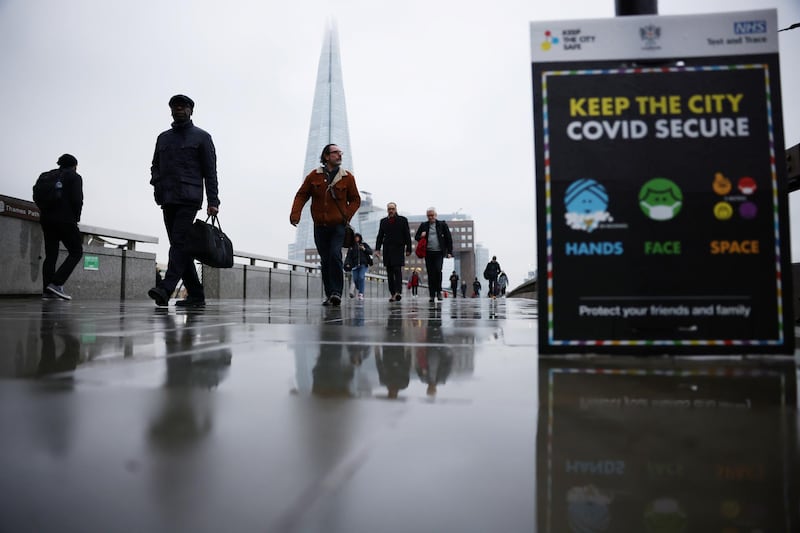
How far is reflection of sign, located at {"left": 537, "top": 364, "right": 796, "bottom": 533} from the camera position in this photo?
0.60 meters

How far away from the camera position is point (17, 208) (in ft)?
30.9

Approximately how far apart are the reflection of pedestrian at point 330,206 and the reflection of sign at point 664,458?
519 centimetres

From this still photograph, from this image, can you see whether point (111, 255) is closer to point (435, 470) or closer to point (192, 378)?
point (192, 378)

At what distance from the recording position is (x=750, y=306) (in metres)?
1.78

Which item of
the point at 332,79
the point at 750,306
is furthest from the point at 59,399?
the point at 332,79

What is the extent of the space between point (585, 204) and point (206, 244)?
419 cm

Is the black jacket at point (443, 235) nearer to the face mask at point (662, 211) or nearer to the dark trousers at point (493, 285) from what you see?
the face mask at point (662, 211)

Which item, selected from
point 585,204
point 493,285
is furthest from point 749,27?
point 493,285

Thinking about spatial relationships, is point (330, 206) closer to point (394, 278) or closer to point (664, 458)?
point (394, 278)

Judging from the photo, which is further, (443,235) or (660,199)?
(443,235)

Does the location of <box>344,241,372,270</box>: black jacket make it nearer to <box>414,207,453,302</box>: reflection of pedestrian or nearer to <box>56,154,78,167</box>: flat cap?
<box>414,207,453,302</box>: reflection of pedestrian

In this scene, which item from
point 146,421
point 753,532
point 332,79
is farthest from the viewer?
point 332,79

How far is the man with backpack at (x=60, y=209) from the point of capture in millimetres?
7238

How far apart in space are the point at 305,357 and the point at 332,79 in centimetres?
13160
